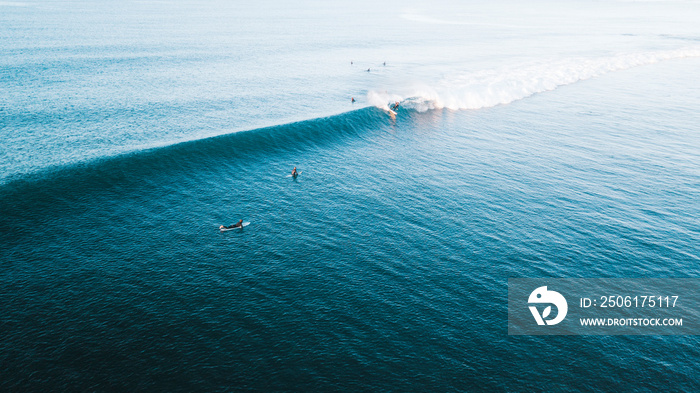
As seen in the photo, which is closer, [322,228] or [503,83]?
[322,228]

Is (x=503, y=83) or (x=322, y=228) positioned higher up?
(x=503, y=83)

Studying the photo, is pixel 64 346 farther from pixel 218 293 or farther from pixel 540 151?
pixel 540 151

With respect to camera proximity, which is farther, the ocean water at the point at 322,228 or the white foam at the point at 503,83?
the white foam at the point at 503,83

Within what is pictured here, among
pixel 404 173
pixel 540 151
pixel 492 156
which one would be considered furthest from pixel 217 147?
pixel 540 151

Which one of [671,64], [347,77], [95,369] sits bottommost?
[95,369]
